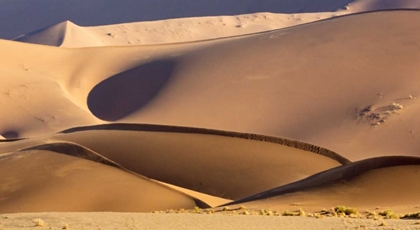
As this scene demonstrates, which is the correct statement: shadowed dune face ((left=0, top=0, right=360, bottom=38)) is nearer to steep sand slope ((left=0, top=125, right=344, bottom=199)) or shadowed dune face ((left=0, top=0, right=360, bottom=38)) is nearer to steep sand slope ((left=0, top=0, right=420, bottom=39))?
steep sand slope ((left=0, top=0, right=420, bottom=39))

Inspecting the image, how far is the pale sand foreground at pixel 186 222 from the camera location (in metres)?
12.3

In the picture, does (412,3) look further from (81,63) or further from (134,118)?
(134,118)

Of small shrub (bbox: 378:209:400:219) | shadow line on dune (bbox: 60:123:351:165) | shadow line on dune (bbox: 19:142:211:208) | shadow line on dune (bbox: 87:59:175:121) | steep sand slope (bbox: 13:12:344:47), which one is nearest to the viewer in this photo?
small shrub (bbox: 378:209:400:219)

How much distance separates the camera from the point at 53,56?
51375mm

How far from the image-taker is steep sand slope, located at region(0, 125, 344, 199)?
2477cm

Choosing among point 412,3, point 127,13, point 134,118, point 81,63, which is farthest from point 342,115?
point 127,13

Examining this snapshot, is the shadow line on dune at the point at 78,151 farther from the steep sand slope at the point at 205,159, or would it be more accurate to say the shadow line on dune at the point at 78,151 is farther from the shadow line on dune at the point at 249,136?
the shadow line on dune at the point at 249,136

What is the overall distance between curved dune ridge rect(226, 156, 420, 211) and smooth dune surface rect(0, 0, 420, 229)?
38mm

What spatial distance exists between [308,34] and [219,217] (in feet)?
106

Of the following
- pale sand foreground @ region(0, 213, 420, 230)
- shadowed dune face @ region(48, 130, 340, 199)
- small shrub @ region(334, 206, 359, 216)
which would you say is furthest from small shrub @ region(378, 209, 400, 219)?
shadowed dune face @ region(48, 130, 340, 199)

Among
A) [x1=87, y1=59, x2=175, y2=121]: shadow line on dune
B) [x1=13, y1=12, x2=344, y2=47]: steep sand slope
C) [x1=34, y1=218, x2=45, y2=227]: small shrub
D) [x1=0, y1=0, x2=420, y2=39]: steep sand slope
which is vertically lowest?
[x1=34, y1=218, x2=45, y2=227]: small shrub

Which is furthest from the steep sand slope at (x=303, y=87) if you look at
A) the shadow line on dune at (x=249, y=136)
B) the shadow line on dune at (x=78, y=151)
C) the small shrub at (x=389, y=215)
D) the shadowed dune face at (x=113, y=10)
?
the shadowed dune face at (x=113, y=10)

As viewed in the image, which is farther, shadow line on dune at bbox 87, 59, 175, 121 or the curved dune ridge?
shadow line on dune at bbox 87, 59, 175, 121

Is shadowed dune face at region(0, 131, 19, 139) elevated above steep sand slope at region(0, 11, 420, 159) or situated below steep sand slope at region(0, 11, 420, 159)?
below
